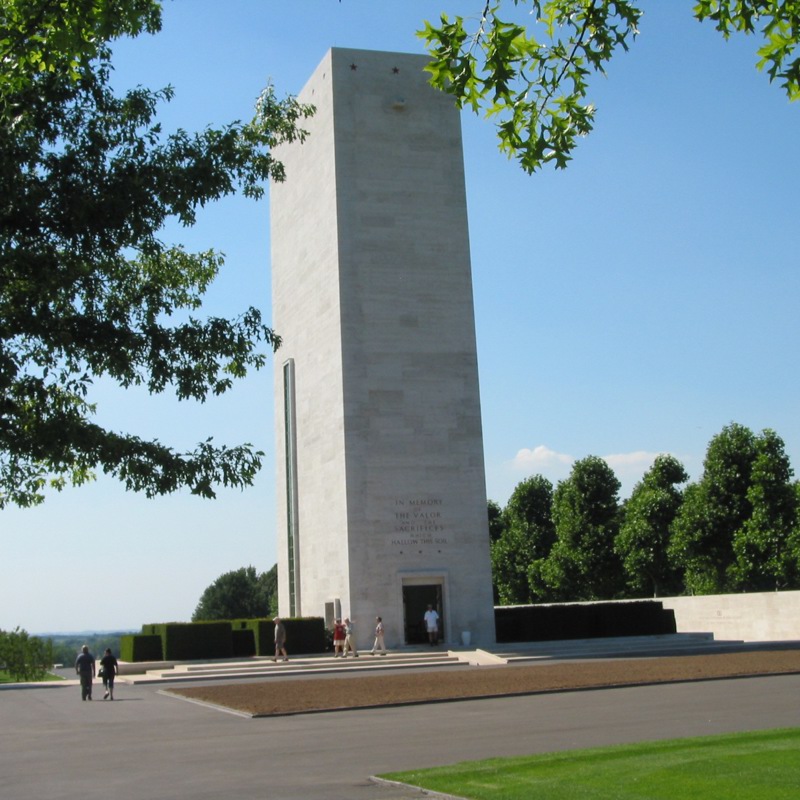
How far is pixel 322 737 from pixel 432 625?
22.4m

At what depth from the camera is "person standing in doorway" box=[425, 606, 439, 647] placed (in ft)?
123

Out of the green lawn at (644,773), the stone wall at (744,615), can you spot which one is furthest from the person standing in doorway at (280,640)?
the green lawn at (644,773)

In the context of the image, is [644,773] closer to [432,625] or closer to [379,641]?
[379,641]

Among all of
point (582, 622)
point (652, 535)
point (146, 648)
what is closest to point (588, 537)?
point (652, 535)

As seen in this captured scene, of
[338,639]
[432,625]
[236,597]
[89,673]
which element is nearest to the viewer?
[89,673]

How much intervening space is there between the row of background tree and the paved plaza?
93.2 feet

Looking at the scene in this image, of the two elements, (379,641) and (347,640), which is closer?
(347,640)

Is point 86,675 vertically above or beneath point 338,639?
beneath

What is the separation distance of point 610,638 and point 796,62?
3270 cm

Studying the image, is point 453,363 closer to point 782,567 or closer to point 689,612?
point 689,612

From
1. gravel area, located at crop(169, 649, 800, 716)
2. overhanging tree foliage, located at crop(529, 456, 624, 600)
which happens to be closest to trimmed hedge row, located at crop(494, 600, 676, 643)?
gravel area, located at crop(169, 649, 800, 716)

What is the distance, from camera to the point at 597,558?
59844mm

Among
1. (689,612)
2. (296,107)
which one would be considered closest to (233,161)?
(296,107)

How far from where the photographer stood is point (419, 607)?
39.4 metres
